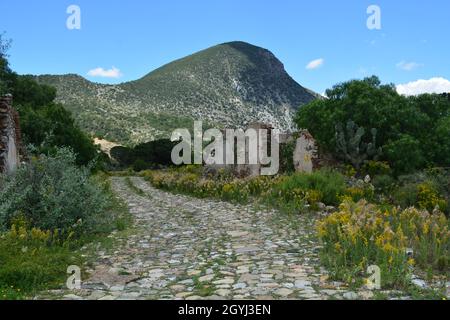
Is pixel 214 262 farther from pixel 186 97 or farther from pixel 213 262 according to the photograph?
pixel 186 97

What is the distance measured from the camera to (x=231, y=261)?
5992 mm

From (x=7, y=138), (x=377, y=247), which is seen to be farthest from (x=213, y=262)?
(x=7, y=138)

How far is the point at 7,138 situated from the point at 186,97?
5648 cm

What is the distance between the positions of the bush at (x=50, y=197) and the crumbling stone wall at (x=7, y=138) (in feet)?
3.71

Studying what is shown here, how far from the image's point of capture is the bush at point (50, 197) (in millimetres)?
7879

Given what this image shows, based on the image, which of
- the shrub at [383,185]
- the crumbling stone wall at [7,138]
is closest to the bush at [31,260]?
the crumbling stone wall at [7,138]

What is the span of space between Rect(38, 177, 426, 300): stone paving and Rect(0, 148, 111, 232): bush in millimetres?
904

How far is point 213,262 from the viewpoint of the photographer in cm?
598

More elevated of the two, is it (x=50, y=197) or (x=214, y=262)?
(x=50, y=197)

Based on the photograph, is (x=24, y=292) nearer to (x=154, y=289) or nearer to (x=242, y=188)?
(x=154, y=289)

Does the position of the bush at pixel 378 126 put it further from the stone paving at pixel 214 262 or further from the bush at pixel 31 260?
the bush at pixel 31 260

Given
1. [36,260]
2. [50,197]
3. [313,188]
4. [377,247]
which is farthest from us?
[313,188]

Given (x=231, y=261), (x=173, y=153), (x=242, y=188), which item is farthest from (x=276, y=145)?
(x=173, y=153)

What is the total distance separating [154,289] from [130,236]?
3519mm
